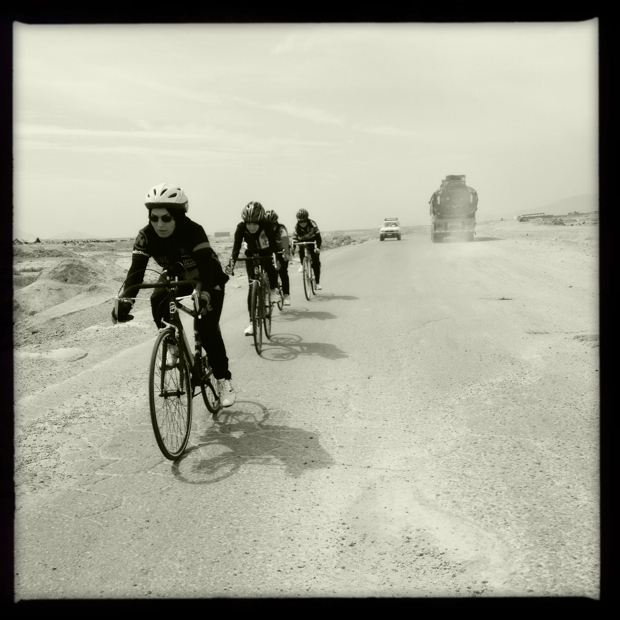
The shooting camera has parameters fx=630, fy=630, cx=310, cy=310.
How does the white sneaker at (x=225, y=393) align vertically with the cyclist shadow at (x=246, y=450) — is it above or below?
above

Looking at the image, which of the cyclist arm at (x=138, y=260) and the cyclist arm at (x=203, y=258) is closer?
the cyclist arm at (x=138, y=260)

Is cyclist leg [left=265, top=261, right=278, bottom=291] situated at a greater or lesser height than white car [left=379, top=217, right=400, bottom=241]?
lesser

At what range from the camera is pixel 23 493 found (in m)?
4.48

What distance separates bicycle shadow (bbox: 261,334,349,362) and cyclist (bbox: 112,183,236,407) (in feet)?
9.89

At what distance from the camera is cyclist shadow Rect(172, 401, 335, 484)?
480 centimetres

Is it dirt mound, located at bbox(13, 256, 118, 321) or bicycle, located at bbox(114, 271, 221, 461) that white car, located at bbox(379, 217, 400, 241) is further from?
bicycle, located at bbox(114, 271, 221, 461)

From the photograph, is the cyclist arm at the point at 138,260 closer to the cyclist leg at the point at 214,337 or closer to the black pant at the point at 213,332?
the black pant at the point at 213,332

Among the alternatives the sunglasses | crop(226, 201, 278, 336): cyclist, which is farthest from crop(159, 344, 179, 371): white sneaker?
crop(226, 201, 278, 336): cyclist

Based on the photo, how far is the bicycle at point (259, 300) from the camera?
28.9ft

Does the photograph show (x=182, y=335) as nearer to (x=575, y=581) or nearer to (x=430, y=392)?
(x=430, y=392)

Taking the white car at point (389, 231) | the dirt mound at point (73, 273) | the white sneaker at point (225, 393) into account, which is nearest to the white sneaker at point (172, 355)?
the white sneaker at point (225, 393)

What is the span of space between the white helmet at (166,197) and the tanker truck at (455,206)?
33965 millimetres
